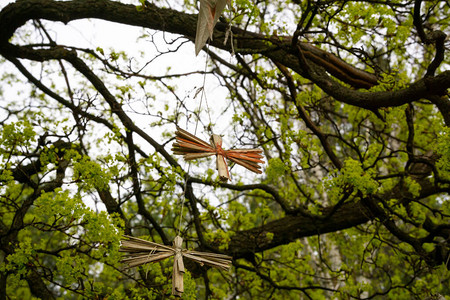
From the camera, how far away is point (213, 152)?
65.7 inches

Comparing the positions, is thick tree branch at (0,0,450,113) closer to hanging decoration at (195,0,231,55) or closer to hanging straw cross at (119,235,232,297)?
hanging decoration at (195,0,231,55)

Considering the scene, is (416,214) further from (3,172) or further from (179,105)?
(3,172)

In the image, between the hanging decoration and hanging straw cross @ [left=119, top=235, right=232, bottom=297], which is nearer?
hanging straw cross @ [left=119, top=235, right=232, bottom=297]

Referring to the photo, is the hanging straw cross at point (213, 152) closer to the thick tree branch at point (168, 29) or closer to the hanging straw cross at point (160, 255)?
the hanging straw cross at point (160, 255)

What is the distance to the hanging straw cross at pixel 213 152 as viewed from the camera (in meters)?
1.61

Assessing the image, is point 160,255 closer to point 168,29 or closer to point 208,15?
point 208,15

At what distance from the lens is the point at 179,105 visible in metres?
4.17

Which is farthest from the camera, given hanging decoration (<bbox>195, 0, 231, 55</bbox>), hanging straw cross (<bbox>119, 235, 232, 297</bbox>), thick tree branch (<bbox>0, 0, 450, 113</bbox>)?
thick tree branch (<bbox>0, 0, 450, 113</bbox>)

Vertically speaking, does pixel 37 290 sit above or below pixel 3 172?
below

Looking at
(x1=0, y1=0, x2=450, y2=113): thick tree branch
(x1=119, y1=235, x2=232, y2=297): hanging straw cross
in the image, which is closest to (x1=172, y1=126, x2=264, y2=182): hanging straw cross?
(x1=119, y1=235, x2=232, y2=297): hanging straw cross

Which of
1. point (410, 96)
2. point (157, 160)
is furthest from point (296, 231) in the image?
point (410, 96)

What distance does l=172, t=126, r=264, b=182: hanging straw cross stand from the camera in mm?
1612

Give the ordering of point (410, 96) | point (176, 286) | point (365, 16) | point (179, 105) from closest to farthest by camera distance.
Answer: point (176, 286), point (410, 96), point (365, 16), point (179, 105)

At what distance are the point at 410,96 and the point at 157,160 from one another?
6.25 ft
